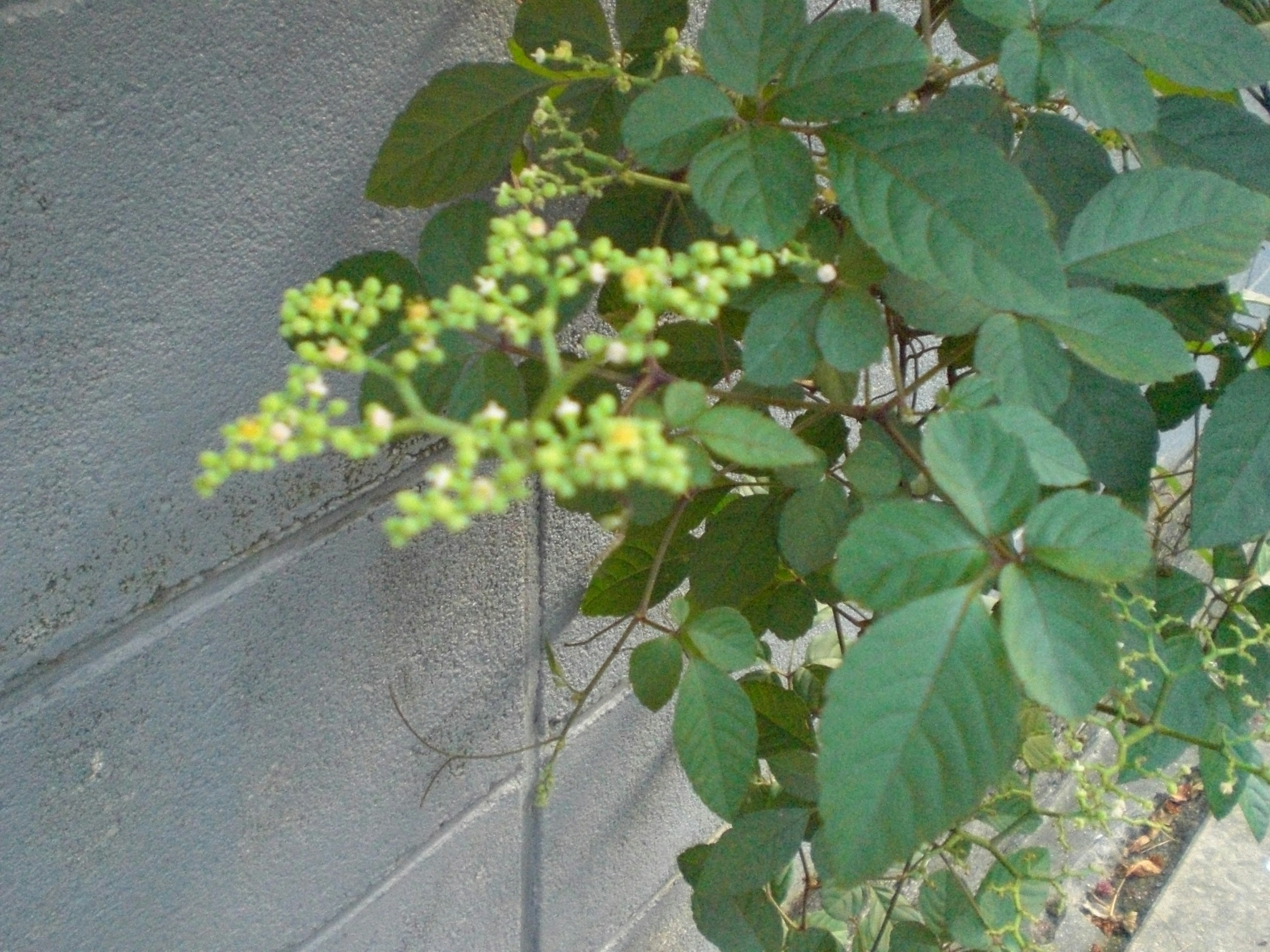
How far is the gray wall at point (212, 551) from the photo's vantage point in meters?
0.65

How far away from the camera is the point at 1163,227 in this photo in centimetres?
69

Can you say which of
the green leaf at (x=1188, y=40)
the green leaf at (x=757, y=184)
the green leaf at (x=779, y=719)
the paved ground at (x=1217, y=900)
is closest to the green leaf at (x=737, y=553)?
the green leaf at (x=779, y=719)

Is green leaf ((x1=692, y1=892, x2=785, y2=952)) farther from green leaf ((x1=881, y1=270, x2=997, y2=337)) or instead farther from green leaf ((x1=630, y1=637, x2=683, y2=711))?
green leaf ((x1=881, y1=270, x2=997, y2=337))

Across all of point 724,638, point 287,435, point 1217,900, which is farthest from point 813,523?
point 1217,900

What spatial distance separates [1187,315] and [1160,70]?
22 cm

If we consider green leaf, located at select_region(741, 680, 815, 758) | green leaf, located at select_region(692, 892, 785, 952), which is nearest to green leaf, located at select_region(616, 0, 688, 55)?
green leaf, located at select_region(741, 680, 815, 758)

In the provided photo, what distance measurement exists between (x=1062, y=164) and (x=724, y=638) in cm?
41

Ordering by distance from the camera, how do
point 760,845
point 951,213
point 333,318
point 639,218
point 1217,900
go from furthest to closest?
point 1217,900 < point 760,845 < point 639,218 < point 951,213 < point 333,318

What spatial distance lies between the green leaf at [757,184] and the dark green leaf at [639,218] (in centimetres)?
18

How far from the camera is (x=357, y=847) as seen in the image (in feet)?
3.71

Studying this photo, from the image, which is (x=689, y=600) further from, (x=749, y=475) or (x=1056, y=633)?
(x=1056, y=633)

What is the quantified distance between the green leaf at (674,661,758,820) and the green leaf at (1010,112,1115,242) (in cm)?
40

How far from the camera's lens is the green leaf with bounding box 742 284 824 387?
2.07ft

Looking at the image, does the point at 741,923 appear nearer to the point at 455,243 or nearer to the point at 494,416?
the point at 455,243
